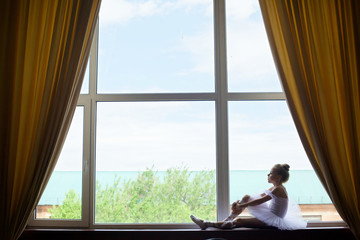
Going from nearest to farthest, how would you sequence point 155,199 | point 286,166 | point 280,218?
1. point 280,218
2. point 286,166
3. point 155,199

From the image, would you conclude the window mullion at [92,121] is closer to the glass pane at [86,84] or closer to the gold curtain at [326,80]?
the glass pane at [86,84]

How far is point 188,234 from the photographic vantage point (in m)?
2.87

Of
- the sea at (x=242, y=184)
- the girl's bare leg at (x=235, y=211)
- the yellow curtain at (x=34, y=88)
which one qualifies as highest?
the yellow curtain at (x=34, y=88)

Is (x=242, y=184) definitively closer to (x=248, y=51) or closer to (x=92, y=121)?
(x=248, y=51)

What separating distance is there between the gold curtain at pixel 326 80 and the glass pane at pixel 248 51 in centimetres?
29

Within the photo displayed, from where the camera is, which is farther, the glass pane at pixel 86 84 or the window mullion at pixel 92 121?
the glass pane at pixel 86 84

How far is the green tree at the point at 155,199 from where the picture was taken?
3.08 metres

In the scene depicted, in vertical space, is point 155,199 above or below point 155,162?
below

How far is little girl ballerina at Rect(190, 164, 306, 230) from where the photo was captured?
2.85 m

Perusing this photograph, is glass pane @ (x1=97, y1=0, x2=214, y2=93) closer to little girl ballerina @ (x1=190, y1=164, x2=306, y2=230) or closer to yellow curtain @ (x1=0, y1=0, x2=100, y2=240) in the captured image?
yellow curtain @ (x1=0, y1=0, x2=100, y2=240)

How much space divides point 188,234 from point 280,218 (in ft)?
2.32

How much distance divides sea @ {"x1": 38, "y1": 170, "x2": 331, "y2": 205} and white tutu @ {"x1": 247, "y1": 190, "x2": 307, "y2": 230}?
0.16 m

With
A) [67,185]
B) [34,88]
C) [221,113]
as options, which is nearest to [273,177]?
[221,113]

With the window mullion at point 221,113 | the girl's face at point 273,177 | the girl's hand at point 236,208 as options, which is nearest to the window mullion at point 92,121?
the window mullion at point 221,113
